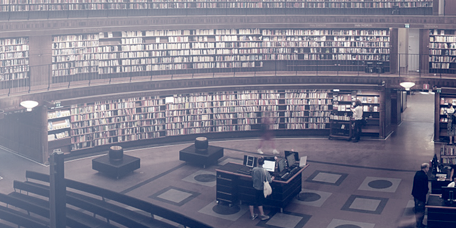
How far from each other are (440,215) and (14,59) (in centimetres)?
1106

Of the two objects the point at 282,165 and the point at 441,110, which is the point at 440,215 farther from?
the point at 441,110

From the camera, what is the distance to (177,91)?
1714 cm

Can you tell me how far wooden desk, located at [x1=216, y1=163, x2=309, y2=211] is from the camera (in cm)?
1195

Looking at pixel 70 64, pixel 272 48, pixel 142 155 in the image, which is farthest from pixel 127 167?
pixel 272 48

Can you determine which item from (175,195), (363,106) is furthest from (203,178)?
(363,106)

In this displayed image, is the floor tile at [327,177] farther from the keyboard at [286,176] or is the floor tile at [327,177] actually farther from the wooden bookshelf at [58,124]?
the wooden bookshelf at [58,124]

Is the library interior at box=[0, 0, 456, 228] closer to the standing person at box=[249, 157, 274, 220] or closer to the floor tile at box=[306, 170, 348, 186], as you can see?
the floor tile at box=[306, 170, 348, 186]

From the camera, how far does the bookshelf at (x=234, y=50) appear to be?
57.2 ft

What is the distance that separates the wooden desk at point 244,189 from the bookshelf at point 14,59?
21.6ft

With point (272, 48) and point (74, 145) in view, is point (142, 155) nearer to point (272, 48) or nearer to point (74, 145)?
point (74, 145)

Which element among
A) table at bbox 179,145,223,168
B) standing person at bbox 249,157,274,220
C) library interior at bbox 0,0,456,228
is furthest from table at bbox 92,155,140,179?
standing person at bbox 249,157,274,220

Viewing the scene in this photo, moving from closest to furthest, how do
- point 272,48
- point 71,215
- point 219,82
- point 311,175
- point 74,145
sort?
point 71,215
point 311,175
point 74,145
point 219,82
point 272,48

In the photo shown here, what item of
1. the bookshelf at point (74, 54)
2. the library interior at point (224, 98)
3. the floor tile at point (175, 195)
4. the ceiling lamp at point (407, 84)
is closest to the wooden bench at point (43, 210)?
the library interior at point (224, 98)

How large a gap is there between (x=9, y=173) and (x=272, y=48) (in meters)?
8.72
